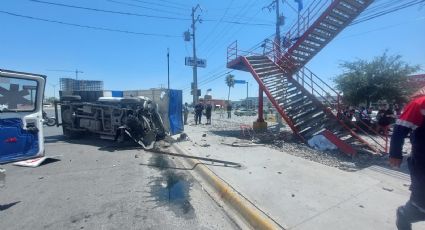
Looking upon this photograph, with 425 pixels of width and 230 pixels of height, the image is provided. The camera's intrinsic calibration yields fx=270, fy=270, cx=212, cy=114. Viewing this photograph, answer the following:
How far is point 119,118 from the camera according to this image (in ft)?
34.0

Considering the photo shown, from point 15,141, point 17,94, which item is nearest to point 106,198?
point 15,141

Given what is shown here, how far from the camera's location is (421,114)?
2.51 metres

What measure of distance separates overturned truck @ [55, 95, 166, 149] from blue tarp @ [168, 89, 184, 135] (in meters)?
0.96

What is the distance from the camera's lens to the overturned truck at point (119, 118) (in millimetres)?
10086

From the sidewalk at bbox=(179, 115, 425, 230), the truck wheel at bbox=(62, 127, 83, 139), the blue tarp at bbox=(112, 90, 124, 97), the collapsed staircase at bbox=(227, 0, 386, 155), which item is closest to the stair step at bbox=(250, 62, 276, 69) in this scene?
the collapsed staircase at bbox=(227, 0, 386, 155)

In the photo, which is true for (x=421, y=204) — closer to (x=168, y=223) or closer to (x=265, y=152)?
(x=168, y=223)

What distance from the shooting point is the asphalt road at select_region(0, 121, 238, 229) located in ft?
12.6

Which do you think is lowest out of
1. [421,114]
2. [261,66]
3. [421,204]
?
[421,204]

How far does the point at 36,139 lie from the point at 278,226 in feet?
15.9

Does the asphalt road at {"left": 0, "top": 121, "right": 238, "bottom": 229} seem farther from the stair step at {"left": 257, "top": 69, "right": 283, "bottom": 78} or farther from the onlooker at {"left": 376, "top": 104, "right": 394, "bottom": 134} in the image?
the onlooker at {"left": 376, "top": 104, "right": 394, "bottom": 134}

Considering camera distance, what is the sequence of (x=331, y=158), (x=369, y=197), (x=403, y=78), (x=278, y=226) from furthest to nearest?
(x=403, y=78)
(x=331, y=158)
(x=369, y=197)
(x=278, y=226)

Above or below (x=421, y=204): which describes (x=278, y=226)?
below

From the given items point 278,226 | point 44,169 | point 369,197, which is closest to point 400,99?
point 369,197

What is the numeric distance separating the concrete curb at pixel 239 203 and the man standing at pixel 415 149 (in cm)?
149
